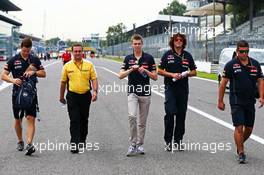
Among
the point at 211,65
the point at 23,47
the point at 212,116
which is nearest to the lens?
the point at 23,47

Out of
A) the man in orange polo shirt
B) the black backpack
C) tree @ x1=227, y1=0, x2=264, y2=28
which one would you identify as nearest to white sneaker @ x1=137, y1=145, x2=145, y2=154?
the man in orange polo shirt

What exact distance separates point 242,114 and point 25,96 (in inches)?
123

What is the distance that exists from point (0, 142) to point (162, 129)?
10.5ft

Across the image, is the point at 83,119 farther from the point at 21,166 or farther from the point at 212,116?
the point at 212,116

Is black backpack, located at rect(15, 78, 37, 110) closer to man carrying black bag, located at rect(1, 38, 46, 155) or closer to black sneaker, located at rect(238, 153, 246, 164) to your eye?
man carrying black bag, located at rect(1, 38, 46, 155)

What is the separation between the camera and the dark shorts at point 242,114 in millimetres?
7055

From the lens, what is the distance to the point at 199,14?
90.5 meters

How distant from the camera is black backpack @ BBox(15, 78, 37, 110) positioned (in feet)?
24.4

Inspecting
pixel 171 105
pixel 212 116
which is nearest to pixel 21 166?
pixel 171 105

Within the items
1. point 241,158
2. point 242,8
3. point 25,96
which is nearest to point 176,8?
point 242,8

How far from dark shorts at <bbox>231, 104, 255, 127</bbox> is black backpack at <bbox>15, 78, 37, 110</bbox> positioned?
9.59 ft

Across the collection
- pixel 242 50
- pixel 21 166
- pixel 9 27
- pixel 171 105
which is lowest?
pixel 21 166

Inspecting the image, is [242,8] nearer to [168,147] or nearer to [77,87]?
[168,147]

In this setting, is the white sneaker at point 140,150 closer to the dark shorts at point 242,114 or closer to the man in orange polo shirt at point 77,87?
the man in orange polo shirt at point 77,87
